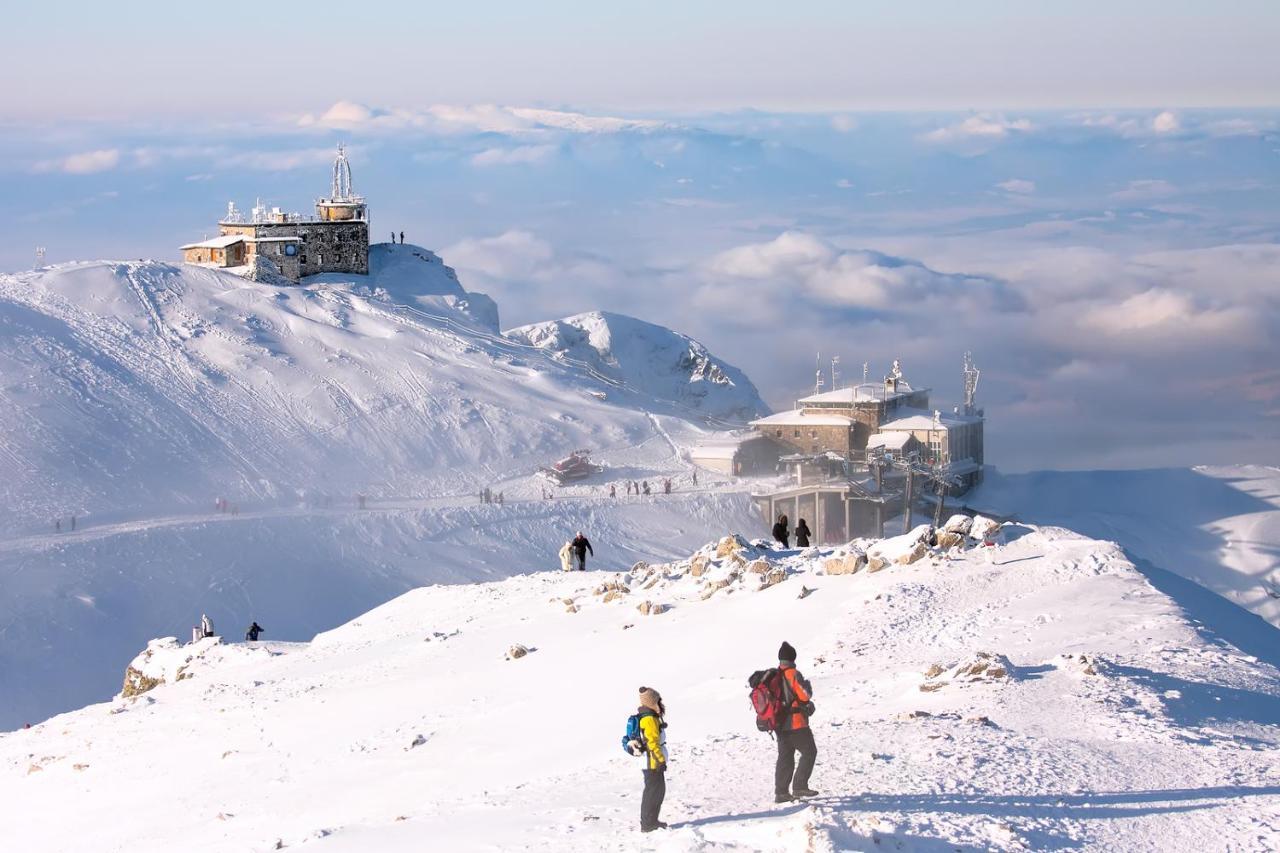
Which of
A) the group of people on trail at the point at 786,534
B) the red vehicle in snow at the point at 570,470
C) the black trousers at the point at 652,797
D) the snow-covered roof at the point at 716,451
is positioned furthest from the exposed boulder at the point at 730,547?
the snow-covered roof at the point at 716,451

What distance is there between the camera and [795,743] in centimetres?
1295

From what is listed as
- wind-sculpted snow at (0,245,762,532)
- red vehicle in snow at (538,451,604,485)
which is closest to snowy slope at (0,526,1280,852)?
wind-sculpted snow at (0,245,762,532)

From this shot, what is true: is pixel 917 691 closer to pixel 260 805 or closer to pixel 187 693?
pixel 260 805

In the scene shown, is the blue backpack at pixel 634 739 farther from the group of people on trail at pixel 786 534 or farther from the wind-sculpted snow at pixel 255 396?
the wind-sculpted snow at pixel 255 396

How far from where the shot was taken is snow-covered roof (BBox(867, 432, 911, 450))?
68.5 meters

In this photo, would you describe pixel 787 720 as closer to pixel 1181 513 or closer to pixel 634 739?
pixel 634 739

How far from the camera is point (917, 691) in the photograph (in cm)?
1670

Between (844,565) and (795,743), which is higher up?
(844,565)

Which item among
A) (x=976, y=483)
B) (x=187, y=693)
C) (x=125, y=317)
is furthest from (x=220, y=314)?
(x=187, y=693)

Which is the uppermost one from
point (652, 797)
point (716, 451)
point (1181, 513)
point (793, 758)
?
point (716, 451)

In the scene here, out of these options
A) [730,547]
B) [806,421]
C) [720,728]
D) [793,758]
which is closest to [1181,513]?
[806,421]

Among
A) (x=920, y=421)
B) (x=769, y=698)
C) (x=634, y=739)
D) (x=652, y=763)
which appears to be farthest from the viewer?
(x=920, y=421)

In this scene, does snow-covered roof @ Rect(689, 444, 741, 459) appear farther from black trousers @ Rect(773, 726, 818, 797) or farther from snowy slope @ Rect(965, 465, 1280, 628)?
black trousers @ Rect(773, 726, 818, 797)

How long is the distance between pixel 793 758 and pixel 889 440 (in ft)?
188
